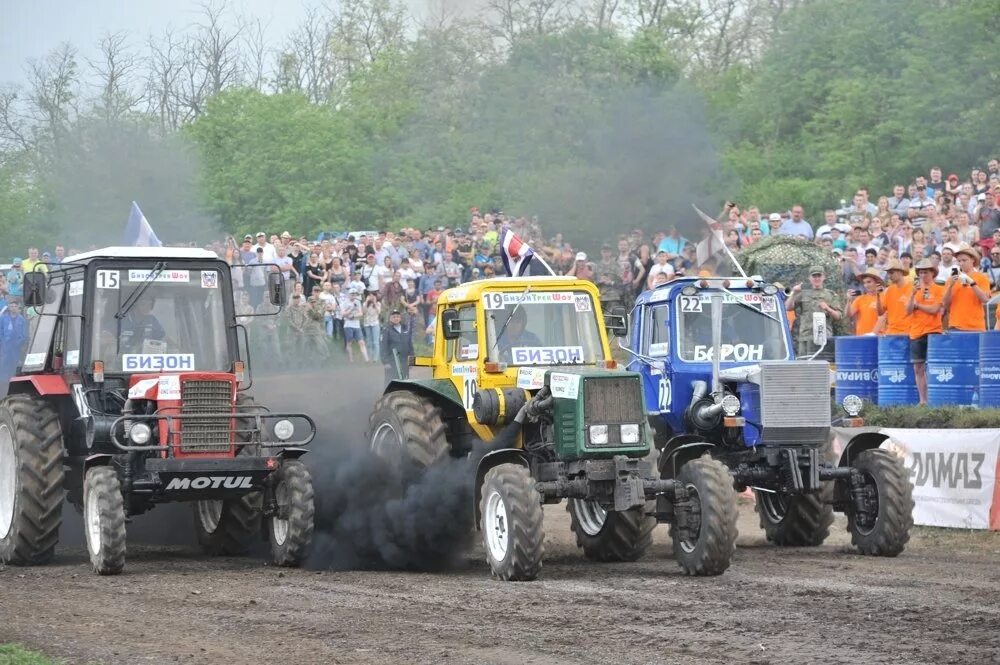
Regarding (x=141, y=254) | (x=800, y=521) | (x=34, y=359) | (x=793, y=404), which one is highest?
(x=141, y=254)

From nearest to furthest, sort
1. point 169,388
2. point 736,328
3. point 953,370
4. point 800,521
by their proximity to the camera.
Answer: point 169,388 < point 800,521 < point 736,328 < point 953,370

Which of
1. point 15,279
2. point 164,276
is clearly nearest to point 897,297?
point 164,276

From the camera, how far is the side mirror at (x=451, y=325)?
1357 cm

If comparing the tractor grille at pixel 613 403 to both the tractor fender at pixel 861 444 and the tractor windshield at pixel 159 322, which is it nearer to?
the tractor fender at pixel 861 444

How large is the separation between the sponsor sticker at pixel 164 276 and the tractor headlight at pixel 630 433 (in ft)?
13.0

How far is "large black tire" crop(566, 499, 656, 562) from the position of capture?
44.5 ft

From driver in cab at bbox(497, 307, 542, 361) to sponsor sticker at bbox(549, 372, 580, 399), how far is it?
44.6 inches

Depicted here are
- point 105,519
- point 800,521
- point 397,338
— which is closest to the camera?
point 105,519

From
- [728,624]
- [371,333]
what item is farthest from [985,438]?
[371,333]

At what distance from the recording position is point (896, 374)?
17969 mm

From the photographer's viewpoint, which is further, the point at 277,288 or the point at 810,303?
the point at 810,303

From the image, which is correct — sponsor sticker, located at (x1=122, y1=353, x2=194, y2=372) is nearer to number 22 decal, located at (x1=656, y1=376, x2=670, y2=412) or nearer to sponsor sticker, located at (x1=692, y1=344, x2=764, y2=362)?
number 22 decal, located at (x1=656, y1=376, x2=670, y2=412)

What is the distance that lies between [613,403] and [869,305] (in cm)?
790

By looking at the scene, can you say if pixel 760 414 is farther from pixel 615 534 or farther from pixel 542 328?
pixel 542 328
